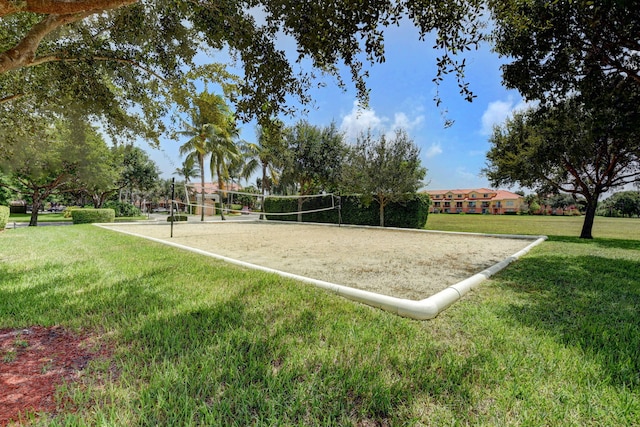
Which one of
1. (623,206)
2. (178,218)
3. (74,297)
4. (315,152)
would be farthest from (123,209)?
(623,206)

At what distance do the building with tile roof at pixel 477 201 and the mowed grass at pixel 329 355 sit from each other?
201 ft

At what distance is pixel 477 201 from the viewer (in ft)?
219

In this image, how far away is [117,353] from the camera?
1.99 metres

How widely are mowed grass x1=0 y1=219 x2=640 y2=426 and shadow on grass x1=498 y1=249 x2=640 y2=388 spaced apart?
0.06ft

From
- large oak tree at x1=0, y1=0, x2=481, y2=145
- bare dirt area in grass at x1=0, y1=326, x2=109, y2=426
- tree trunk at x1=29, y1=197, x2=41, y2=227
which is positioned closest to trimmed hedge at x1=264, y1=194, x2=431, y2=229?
large oak tree at x1=0, y1=0, x2=481, y2=145

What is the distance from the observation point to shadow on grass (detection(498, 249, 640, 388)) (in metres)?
2.05

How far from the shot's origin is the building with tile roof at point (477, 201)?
62500mm

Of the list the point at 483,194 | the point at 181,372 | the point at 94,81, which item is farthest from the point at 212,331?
the point at 483,194

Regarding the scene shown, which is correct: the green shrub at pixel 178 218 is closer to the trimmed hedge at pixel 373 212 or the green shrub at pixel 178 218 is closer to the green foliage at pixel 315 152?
the trimmed hedge at pixel 373 212

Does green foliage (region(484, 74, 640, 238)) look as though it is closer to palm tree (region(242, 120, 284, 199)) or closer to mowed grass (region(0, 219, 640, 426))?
mowed grass (region(0, 219, 640, 426))

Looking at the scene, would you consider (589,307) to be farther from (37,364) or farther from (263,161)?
(263,161)

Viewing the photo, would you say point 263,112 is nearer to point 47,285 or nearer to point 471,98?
point 471,98

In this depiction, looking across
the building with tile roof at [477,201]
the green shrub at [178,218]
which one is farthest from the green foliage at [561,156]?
the building with tile roof at [477,201]

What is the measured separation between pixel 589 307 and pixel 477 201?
72891 mm
